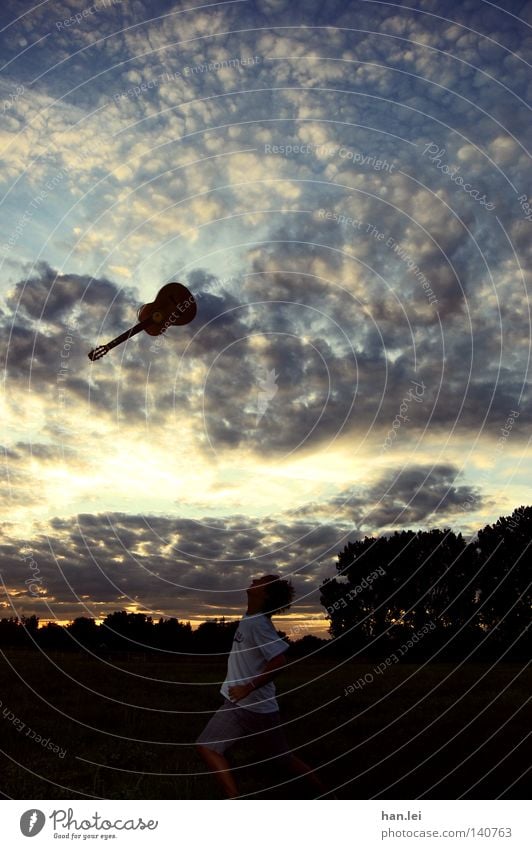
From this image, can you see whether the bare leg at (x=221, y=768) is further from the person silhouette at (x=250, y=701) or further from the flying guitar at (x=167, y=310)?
the flying guitar at (x=167, y=310)

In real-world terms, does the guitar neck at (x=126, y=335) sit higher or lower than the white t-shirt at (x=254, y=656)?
higher

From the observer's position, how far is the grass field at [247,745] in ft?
42.8

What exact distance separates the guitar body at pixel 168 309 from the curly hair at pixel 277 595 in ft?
21.8

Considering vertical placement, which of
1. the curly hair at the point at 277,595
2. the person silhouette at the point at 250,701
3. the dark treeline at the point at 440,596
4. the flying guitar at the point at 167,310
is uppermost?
the flying guitar at the point at 167,310

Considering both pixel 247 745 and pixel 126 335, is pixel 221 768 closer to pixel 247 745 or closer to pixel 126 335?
pixel 247 745

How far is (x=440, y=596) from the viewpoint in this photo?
241 ft

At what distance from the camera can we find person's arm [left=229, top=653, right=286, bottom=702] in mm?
9875

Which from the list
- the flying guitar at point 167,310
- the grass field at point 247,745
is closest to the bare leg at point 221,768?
the grass field at point 247,745

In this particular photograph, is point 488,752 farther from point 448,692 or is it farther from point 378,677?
point 378,677
